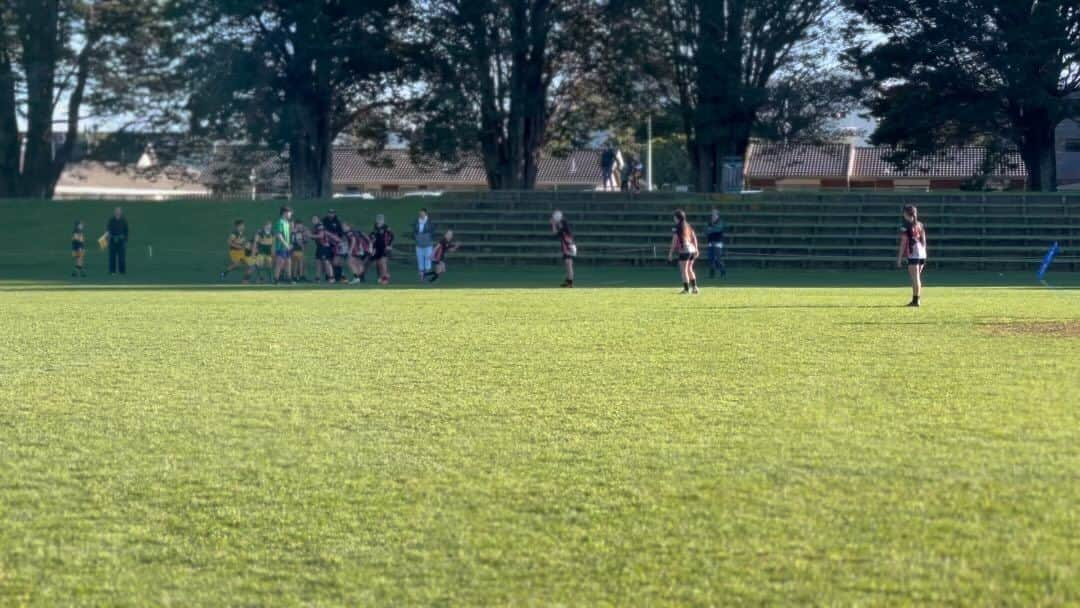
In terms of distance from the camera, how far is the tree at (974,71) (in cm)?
4306

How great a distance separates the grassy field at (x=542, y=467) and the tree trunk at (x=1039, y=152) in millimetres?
31908

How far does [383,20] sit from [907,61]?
18377 millimetres

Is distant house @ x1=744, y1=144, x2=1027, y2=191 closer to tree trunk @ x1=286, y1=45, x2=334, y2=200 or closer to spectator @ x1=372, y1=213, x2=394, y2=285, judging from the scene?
tree trunk @ x1=286, y1=45, x2=334, y2=200

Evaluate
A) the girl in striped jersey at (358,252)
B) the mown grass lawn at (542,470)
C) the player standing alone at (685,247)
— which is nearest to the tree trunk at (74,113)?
the girl in striped jersey at (358,252)

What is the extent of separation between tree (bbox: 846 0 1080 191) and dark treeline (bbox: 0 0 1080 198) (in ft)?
0.24

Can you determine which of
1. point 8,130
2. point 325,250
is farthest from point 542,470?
point 8,130

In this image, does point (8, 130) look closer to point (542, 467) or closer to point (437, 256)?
point (437, 256)

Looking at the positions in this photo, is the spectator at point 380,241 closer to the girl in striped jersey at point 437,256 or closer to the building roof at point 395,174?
the girl in striped jersey at point 437,256

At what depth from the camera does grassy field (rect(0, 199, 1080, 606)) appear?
6.22 meters

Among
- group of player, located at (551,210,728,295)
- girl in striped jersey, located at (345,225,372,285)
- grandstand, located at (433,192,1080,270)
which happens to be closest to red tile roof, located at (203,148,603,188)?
grandstand, located at (433,192,1080,270)

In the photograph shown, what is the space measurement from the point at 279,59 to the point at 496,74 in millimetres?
8136

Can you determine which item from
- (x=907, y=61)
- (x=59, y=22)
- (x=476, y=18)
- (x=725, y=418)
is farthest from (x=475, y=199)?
(x=725, y=418)

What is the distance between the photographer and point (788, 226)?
128 feet

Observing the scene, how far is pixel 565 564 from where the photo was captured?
6410 millimetres
